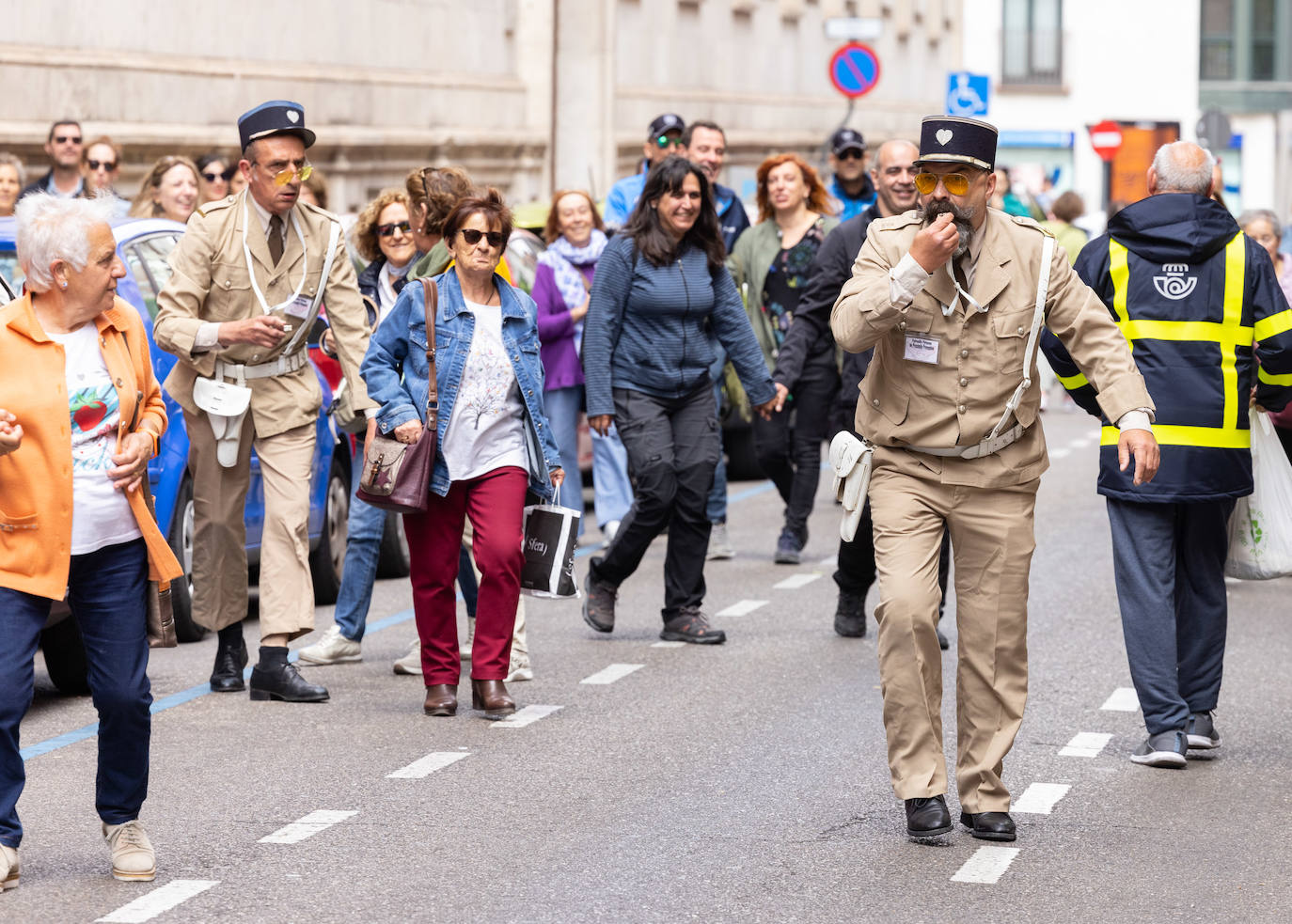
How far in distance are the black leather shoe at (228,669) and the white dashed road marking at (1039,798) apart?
315cm

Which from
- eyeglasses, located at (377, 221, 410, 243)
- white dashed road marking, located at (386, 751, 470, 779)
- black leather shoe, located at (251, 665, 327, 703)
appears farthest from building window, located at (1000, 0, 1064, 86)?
white dashed road marking, located at (386, 751, 470, 779)

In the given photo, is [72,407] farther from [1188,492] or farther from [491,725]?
[1188,492]

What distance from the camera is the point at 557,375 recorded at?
1225 cm

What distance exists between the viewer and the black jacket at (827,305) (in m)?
10.0

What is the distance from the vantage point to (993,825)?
677 cm

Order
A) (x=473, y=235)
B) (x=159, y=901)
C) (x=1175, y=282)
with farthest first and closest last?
(x=473, y=235), (x=1175, y=282), (x=159, y=901)

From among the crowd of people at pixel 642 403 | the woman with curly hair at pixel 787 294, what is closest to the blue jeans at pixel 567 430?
the crowd of people at pixel 642 403

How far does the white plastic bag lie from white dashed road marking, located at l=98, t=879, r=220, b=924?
361cm

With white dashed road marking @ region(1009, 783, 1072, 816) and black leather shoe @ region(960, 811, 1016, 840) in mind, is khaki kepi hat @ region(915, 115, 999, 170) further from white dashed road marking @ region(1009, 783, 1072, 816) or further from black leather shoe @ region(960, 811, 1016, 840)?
white dashed road marking @ region(1009, 783, 1072, 816)

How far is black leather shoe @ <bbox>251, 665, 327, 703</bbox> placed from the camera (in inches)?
347

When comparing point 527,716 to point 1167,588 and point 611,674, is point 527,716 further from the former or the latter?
point 1167,588

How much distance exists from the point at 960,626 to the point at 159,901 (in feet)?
7.63

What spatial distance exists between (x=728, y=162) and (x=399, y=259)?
2122 centimetres

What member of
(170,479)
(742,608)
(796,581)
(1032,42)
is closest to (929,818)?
(170,479)
